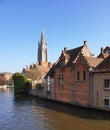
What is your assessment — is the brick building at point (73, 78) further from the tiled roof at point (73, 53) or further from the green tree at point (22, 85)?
the green tree at point (22, 85)

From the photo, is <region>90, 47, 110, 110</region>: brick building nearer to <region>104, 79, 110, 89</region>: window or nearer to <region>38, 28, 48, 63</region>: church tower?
<region>104, 79, 110, 89</region>: window

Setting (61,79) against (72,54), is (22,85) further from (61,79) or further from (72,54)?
(72,54)

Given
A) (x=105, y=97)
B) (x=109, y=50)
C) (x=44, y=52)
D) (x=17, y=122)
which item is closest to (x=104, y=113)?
(x=105, y=97)

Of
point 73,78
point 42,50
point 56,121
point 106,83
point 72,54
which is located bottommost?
point 56,121

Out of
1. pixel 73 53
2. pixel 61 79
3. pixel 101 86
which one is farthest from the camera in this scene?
pixel 73 53

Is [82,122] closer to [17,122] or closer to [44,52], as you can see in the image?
[17,122]

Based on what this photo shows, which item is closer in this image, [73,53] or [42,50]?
[73,53]

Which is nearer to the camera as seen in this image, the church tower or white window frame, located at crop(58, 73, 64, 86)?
white window frame, located at crop(58, 73, 64, 86)

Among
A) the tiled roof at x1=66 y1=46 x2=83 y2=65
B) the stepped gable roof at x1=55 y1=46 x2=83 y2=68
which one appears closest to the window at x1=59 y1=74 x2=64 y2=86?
the stepped gable roof at x1=55 y1=46 x2=83 y2=68

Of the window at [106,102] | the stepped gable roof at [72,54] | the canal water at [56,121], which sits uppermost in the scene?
the stepped gable roof at [72,54]

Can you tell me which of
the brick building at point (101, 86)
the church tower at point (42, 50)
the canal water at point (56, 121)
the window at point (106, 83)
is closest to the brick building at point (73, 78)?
the brick building at point (101, 86)

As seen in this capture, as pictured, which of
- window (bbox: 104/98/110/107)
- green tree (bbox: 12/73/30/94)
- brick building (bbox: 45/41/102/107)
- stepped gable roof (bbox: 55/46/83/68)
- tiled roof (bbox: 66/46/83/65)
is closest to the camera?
window (bbox: 104/98/110/107)

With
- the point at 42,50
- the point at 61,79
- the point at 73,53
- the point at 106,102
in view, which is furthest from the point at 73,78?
the point at 42,50

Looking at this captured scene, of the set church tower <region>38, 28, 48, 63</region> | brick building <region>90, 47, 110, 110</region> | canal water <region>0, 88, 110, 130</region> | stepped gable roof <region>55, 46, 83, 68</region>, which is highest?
church tower <region>38, 28, 48, 63</region>
